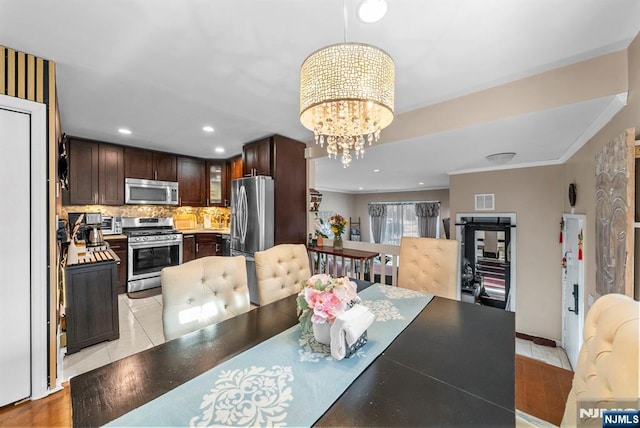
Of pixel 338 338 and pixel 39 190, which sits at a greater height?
pixel 39 190

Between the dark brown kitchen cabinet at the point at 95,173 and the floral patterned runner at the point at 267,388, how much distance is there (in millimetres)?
4174

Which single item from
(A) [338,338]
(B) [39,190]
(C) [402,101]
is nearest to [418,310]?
(A) [338,338]

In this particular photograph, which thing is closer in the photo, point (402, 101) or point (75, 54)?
point (75, 54)

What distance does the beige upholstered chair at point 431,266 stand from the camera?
2.05 meters

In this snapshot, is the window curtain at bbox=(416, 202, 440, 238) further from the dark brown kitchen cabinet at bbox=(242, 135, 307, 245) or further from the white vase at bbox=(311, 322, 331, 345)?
the white vase at bbox=(311, 322, 331, 345)

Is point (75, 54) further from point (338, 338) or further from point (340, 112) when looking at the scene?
point (338, 338)

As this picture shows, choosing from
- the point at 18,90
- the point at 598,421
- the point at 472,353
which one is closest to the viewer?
the point at 598,421

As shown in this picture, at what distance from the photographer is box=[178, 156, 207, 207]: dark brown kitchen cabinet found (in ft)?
15.1

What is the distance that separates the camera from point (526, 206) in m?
3.72

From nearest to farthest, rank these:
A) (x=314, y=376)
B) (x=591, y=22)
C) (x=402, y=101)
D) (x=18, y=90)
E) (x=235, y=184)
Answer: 1. (x=314, y=376)
2. (x=591, y=22)
3. (x=18, y=90)
4. (x=402, y=101)
5. (x=235, y=184)

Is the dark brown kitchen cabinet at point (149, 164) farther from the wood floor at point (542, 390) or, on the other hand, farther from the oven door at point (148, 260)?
the wood floor at point (542, 390)

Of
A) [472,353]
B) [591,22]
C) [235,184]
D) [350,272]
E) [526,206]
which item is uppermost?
[591,22]

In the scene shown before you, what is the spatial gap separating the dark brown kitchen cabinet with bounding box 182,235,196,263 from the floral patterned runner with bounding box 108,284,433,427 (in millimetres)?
3915

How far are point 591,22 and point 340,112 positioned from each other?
1.45 metres
